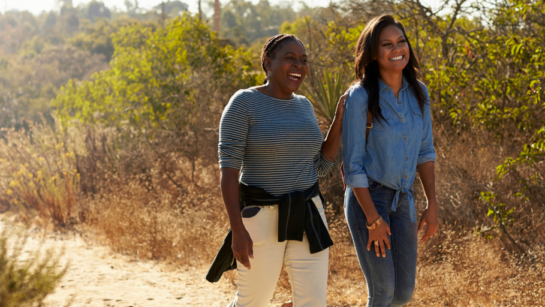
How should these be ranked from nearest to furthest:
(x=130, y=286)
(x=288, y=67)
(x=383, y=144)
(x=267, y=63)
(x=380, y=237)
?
(x=380, y=237) < (x=383, y=144) < (x=288, y=67) < (x=267, y=63) < (x=130, y=286)

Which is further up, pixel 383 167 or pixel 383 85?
pixel 383 85

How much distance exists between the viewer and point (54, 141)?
8953 mm

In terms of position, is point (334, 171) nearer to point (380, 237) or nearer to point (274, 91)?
point (274, 91)

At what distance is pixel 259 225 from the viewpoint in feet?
8.16

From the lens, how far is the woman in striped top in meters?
2.41

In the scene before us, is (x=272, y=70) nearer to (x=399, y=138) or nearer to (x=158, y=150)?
(x=399, y=138)

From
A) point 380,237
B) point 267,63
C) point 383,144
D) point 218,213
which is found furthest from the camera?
point 218,213

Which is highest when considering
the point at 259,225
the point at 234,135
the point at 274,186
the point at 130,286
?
the point at 234,135

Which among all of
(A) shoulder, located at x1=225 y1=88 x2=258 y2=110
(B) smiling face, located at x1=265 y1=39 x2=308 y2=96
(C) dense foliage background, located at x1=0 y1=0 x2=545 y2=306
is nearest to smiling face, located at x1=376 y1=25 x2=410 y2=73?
(B) smiling face, located at x1=265 y1=39 x2=308 y2=96

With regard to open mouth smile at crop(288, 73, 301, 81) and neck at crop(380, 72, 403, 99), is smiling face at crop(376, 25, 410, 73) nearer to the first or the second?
neck at crop(380, 72, 403, 99)

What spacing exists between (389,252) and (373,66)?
0.91m

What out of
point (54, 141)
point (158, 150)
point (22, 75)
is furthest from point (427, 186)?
point (22, 75)

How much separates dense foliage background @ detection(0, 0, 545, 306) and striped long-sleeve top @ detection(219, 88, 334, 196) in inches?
89.9

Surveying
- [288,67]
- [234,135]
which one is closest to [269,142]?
[234,135]
